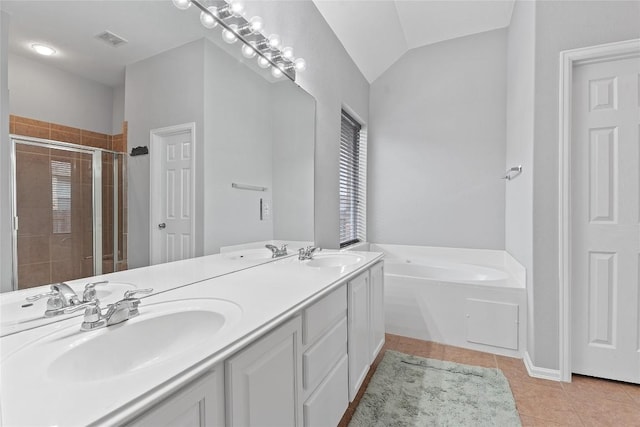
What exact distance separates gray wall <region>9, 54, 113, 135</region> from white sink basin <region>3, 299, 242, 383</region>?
580mm

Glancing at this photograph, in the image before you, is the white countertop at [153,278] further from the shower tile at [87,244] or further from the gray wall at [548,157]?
the gray wall at [548,157]

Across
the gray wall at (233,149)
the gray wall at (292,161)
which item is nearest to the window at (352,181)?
the gray wall at (292,161)

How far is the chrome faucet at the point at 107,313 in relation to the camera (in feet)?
2.65

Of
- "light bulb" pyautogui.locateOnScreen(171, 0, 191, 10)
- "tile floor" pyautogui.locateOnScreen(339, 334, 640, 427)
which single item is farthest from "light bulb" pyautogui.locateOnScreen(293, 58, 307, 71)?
"tile floor" pyautogui.locateOnScreen(339, 334, 640, 427)

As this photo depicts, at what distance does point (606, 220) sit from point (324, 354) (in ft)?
6.62

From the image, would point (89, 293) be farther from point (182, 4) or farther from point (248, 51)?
point (248, 51)

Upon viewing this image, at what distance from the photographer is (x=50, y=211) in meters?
0.85

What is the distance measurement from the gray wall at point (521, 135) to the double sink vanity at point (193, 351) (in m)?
1.47

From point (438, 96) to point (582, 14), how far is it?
1548 mm

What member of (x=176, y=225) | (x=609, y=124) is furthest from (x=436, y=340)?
(x=176, y=225)

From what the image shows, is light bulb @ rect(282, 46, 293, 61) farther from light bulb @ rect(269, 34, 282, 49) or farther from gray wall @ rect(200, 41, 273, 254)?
gray wall @ rect(200, 41, 273, 254)

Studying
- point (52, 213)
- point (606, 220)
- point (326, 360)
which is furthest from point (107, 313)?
point (606, 220)

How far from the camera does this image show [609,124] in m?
1.95

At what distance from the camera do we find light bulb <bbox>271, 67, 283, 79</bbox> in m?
1.92
